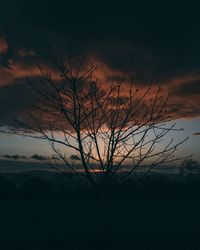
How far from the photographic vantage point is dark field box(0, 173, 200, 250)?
1087 centimetres

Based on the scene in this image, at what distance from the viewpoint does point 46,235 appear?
12.7 metres

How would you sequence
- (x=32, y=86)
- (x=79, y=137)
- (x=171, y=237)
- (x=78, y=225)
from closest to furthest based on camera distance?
(x=79, y=137), (x=32, y=86), (x=171, y=237), (x=78, y=225)

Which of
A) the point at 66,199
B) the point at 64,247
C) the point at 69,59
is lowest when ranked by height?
the point at 64,247

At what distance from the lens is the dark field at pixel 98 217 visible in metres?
10.9

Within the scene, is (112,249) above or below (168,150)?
below

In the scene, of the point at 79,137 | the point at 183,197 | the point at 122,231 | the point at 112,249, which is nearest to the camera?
the point at 79,137

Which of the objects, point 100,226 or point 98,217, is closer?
point 100,226

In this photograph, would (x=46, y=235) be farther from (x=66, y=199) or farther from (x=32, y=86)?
(x=66, y=199)

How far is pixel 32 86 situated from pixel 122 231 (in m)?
7.34

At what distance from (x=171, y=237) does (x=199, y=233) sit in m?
1.41

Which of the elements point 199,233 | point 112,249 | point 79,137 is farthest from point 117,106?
point 199,233

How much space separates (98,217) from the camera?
1634cm

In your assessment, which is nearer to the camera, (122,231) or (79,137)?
(79,137)

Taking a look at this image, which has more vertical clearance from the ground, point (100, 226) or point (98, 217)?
point (98, 217)
